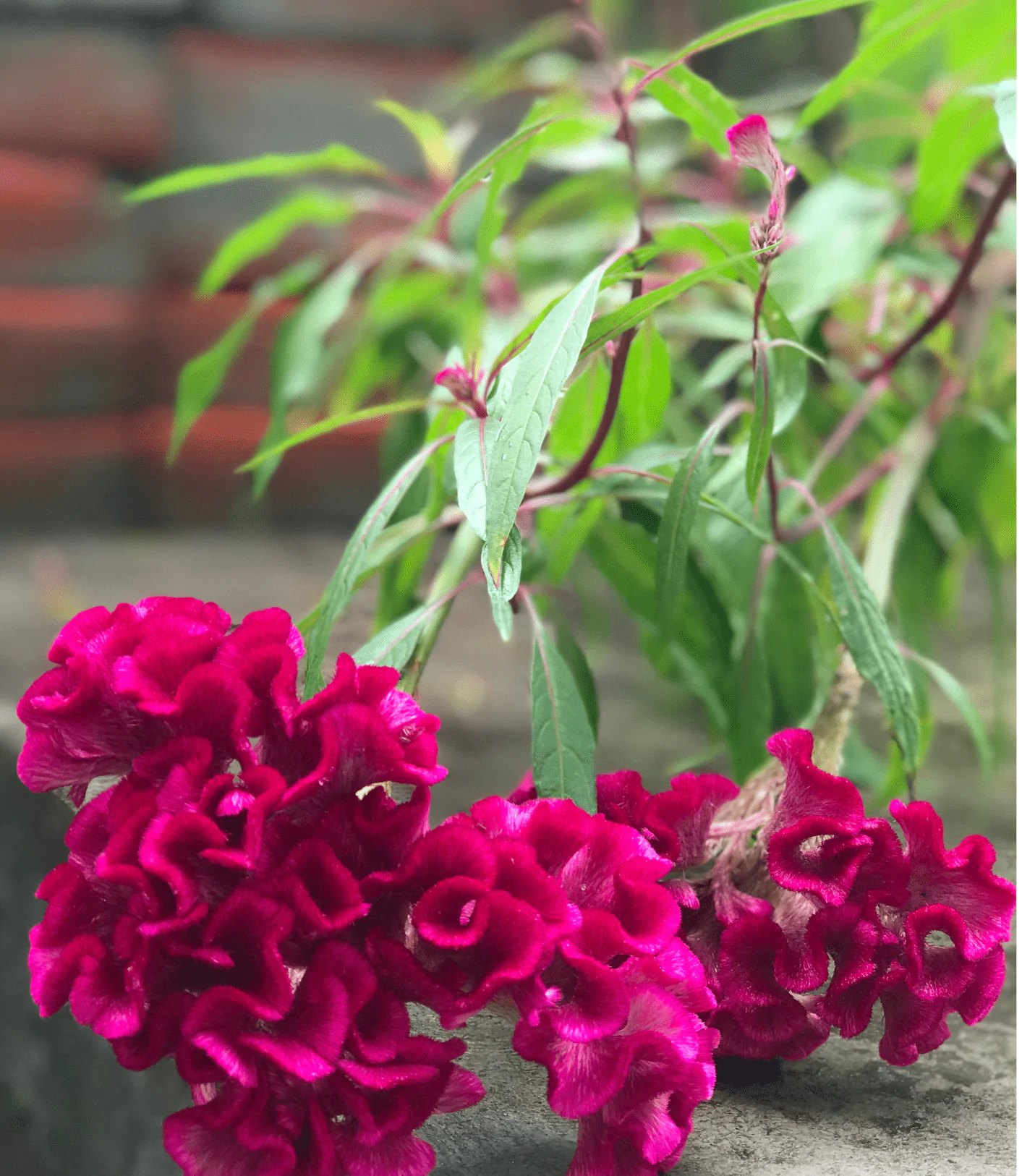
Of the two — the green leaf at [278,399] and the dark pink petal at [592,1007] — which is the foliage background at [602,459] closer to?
the green leaf at [278,399]

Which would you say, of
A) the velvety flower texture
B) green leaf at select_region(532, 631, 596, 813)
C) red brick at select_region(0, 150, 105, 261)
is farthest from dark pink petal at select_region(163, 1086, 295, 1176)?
red brick at select_region(0, 150, 105, 261)

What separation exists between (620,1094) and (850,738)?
41 cm

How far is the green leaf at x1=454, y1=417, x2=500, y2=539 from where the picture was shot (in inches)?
13.8

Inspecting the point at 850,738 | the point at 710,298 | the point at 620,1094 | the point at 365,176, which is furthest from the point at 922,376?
the point at 365,176

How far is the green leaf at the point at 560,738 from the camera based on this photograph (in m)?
0.40

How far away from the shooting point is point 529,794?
41 cm

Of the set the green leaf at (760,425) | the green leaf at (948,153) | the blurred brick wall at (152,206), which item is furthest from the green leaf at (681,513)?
the blurred brick wall at (152,206)

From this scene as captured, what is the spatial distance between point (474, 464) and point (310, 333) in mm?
456

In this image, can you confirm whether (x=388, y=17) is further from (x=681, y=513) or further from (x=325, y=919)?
(x=325, y=919)

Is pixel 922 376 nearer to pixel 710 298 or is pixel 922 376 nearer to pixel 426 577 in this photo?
pixel 710 298

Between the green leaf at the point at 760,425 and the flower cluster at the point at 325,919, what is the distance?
124 mm

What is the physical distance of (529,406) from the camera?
1.12ft

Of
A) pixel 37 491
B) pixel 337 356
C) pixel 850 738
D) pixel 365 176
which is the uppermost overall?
pixel 365 176

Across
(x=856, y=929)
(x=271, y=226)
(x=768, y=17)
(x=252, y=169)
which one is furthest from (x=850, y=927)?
(x=271, y=226)
